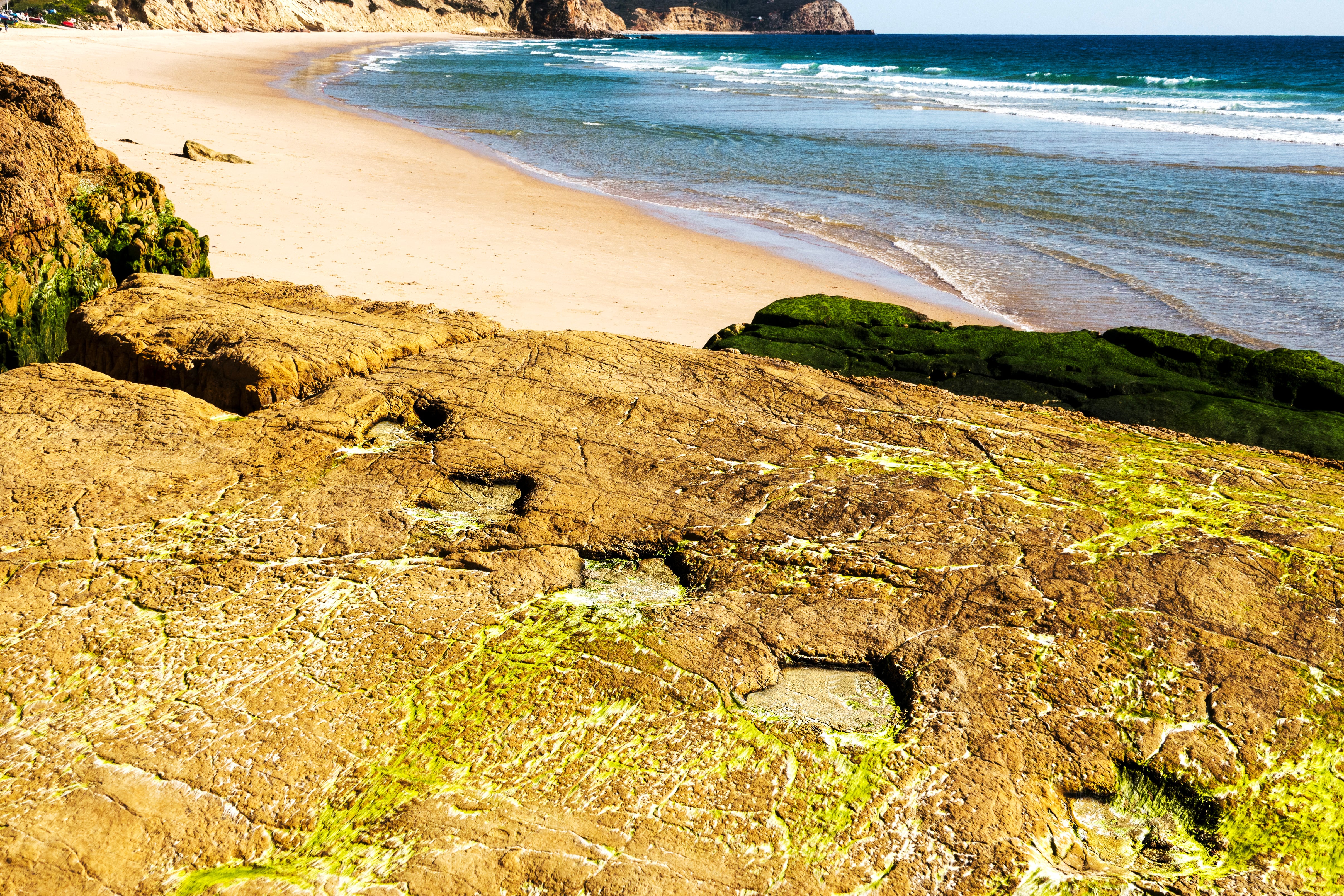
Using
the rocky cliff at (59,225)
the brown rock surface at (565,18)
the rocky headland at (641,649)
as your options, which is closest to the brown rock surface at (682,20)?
the brown rock surface at (565,18)

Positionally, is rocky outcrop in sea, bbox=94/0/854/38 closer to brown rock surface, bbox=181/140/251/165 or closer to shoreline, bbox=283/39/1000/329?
shoreline, bbox=283/39/1000/329

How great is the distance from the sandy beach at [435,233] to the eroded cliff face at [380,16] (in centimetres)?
4419

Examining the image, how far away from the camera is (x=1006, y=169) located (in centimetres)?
1758

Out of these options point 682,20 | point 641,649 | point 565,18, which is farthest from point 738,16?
point 641,649

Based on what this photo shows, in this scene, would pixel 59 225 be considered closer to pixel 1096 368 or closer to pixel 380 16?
pixel 1096 368

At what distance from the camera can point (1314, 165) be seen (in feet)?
59.7

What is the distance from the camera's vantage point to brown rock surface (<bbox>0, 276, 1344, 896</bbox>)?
2.02 metres

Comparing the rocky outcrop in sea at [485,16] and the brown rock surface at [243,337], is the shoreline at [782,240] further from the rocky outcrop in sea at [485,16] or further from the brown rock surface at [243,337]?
the rocky outcrop in sea at [485,16]

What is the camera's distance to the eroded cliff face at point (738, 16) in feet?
432

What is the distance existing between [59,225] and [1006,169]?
16722mm

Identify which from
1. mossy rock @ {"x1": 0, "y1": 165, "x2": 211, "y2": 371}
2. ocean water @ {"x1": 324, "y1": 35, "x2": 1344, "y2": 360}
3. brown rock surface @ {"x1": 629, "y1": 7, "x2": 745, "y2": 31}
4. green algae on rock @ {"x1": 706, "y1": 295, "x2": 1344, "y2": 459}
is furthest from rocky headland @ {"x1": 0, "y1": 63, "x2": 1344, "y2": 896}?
brown rock surface @ {"x1": 629, "y1": 7, "x2": 745, "y2": 31}

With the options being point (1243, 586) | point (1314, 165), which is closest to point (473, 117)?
point (1314, 165)

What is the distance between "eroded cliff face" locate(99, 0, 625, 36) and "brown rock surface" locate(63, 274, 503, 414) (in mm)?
63213

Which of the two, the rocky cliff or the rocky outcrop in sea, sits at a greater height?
the rocky outcrop in sea
